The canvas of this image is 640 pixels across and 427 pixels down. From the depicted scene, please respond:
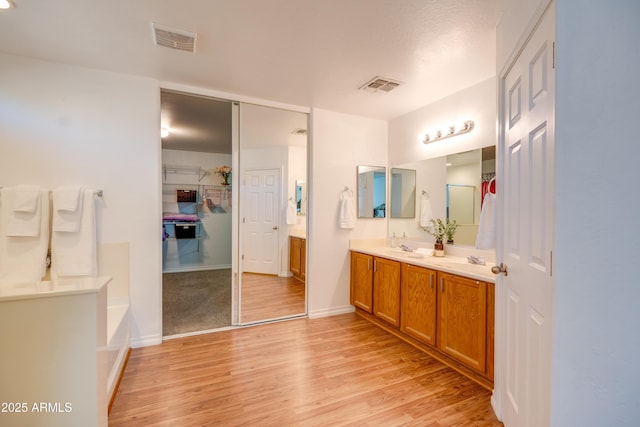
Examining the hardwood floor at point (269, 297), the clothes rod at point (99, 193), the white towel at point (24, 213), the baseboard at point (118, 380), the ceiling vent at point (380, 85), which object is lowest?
the baseboard at point (118, 380)

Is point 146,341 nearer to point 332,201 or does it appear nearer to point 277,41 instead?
point 332,201

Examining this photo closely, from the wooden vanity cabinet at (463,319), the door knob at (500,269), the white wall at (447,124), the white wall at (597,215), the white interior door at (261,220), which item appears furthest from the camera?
the white interior door at (261,220)

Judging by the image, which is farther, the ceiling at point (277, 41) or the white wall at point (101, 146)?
the white wall at point (101, 146)

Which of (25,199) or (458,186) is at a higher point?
(458,186)

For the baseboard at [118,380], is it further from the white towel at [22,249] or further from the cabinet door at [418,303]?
the cabinet door at [418,303]

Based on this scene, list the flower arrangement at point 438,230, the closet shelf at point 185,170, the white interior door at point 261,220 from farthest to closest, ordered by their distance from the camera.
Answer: the closet shelf at point 185,170, the white interior door at point 261,220, the flower arrangement at point 438,230

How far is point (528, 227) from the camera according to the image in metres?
1.32

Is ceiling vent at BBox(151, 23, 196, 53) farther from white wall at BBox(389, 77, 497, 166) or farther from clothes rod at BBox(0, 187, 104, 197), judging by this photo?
white wall at BBox(389, 77, 497, 166)

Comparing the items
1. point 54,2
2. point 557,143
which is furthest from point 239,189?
point 557,143

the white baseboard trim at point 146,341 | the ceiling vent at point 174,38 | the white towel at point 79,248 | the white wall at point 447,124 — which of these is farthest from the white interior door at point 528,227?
the white towel at point 79,248

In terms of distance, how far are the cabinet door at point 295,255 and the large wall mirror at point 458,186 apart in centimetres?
144

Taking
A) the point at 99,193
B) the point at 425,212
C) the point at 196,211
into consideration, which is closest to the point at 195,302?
the point at 99,193

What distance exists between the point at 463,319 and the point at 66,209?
10.6ft

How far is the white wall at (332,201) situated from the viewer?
3418 mm
